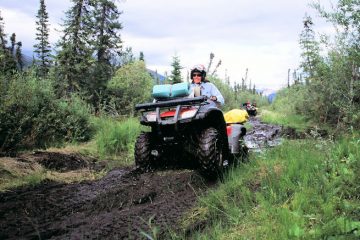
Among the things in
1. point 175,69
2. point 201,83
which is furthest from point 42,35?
point 201,83

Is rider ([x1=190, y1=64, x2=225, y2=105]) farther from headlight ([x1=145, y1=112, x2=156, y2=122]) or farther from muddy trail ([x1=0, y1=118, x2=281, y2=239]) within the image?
headlight ([x1=145, y1=112, x2=156, y2=122])

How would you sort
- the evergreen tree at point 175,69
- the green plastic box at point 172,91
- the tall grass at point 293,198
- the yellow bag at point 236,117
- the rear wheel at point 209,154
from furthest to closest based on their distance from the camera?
the evergreen tree at point 175,69 → the yellow bag at point 236,117 → the green plastic box at point 172,91 → the rear wheel at point 209,154 → the tall grass at point 293,198

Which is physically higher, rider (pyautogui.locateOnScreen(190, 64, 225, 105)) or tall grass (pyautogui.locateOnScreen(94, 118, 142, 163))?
rider (pyautogui.locateOnScreen(190, 64, 225, 105))

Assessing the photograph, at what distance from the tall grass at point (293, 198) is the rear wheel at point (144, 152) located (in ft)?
5.22

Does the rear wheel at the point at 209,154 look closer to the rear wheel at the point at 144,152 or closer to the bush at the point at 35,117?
the rear wheel at the point at 144,152

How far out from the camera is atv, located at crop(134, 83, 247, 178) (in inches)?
228

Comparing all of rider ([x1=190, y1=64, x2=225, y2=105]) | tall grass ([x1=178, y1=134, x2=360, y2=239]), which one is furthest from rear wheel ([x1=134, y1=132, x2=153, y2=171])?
rider ([x1=190, y1=64, x2=225, y2=105])

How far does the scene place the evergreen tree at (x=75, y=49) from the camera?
28859 millimetres

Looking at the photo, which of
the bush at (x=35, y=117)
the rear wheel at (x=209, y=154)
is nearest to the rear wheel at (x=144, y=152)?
the rear wheel at (x=209, y=154)

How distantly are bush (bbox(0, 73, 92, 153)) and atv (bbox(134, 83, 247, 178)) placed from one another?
11.8 ft

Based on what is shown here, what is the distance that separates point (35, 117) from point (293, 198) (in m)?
7.64

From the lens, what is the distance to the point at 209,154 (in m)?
5.71

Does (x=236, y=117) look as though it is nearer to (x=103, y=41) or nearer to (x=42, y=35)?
(x=103, y=41)

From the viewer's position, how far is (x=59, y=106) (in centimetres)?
1118
